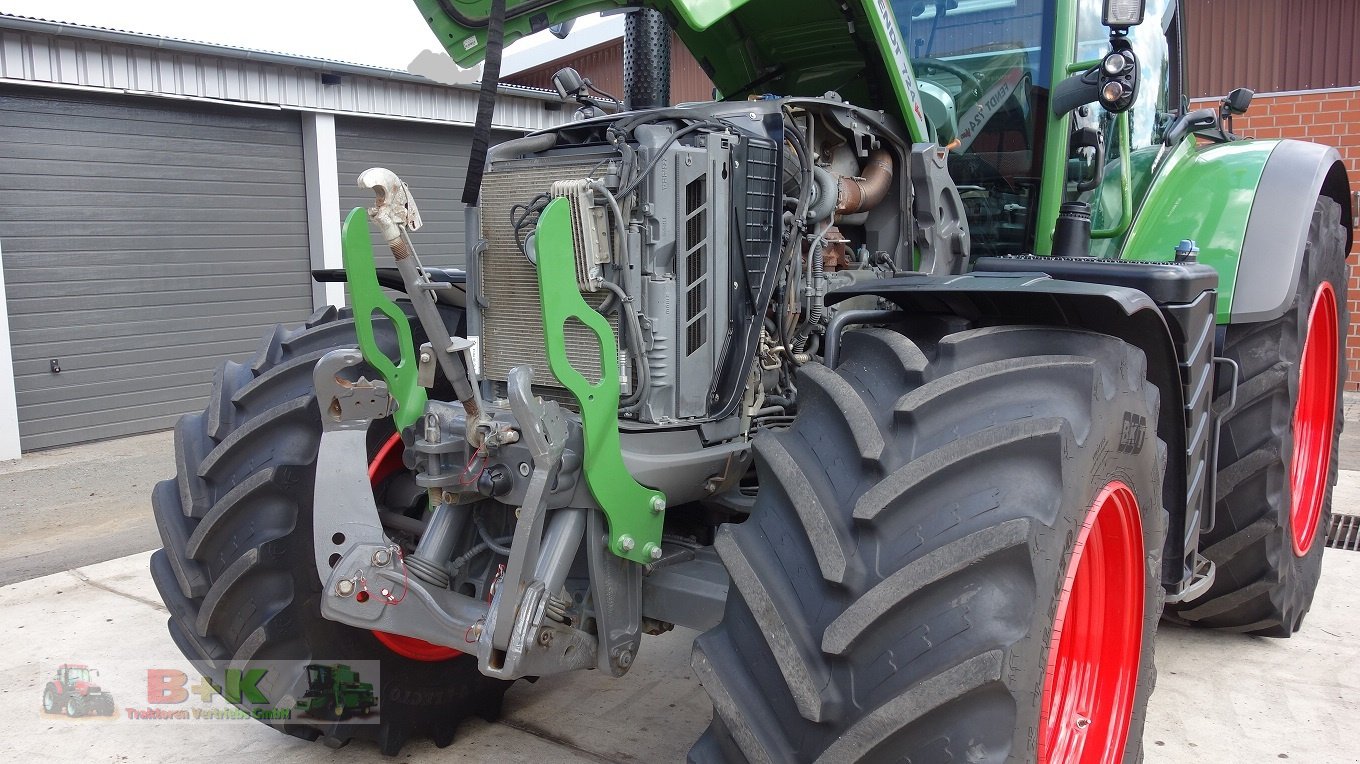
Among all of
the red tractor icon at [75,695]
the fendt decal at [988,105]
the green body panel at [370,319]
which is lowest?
the red tractor icon at [75,695]

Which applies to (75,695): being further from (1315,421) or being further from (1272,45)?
(1272,45)

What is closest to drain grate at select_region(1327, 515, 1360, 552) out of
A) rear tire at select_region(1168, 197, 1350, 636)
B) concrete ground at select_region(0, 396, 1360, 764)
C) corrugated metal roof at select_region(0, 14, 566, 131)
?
concrete ground at select_region(0, 396, 1360, 764)

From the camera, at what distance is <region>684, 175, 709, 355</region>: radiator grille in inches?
94.7

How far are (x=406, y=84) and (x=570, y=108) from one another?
264 centimetres

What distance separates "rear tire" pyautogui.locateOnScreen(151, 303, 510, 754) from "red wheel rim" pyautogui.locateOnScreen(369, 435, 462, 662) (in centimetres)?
2

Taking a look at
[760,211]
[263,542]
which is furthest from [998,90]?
[263,542]

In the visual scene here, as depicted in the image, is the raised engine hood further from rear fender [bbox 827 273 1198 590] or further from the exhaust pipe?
rear fender [bbox 827 273 1198 590]

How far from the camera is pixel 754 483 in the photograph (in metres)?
2.78

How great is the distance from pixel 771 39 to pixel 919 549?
2170mm

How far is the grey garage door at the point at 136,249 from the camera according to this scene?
791cm

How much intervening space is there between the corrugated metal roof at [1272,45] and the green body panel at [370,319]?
9.04 m

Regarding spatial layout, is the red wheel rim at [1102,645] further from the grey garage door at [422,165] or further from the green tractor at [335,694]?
the grey garage door at [422,165]

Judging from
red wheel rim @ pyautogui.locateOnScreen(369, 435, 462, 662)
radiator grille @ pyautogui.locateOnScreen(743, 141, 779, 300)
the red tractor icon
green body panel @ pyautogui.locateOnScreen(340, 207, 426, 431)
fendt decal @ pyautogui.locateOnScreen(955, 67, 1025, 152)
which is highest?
fendt decal @ pyautogui.locateOnScreen(955, 67, 1025, 152)

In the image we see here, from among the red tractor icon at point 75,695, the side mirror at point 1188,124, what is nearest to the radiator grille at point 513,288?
the red tractor icon at point 75,695
